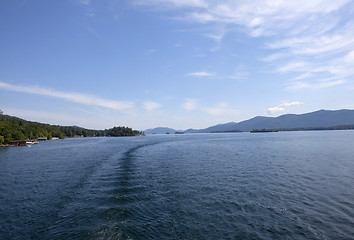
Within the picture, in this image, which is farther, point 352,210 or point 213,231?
point 352,210

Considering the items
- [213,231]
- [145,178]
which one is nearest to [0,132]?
[145,178]

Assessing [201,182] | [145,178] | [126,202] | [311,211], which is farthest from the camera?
[145,178]

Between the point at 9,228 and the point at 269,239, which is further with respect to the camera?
the point at 9,228

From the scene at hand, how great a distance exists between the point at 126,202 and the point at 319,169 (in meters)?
31.7

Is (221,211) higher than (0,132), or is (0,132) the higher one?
(0,132)

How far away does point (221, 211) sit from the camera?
624 inches

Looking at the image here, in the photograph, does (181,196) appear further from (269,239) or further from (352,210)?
(352,210)

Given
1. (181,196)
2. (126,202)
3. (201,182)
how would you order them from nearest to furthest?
(126,202) < (181,196) < (201,182)

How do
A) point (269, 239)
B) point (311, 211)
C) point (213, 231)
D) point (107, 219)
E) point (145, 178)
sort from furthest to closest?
point (145, 178)
point (311, 211)
point (107, 219)
point (213, 231)
point (269, 239)

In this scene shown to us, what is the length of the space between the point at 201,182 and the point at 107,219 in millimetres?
13481

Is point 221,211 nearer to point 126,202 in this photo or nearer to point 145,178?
point 126,202

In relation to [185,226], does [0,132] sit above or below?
above

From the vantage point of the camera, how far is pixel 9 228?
44.2ft

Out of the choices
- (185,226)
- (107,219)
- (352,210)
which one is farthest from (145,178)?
(352,210)
